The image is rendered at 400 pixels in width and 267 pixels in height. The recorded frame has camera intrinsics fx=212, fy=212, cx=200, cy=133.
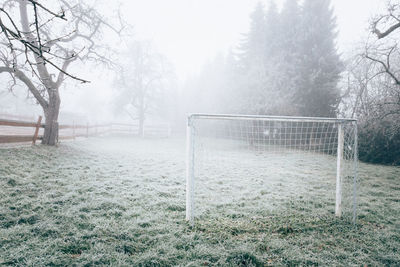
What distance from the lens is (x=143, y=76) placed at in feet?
75.9

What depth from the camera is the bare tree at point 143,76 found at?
22.8 meters

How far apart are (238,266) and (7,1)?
11.7m

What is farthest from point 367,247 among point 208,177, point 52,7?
point 52,7

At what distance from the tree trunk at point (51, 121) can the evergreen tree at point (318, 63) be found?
14467 mm

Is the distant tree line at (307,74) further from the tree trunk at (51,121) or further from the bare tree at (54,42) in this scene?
the tree trunk at (51,121)

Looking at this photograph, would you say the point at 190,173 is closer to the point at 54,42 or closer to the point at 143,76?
the point at 54,42

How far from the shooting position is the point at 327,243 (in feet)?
10.2

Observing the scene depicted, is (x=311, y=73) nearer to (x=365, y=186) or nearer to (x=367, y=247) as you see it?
(x=365, y=186)

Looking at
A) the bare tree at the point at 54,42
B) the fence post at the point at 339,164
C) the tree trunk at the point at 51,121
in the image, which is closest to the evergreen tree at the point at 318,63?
the fence post at the point at 339,164

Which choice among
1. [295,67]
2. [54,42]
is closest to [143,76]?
[54,42]

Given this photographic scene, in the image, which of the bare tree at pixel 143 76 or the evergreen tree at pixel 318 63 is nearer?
the evergreen tree at pixel 318 63

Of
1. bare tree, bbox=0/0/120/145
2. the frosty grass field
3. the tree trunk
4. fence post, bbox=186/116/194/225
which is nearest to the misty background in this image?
bare tree, bbox=0/0/120/145

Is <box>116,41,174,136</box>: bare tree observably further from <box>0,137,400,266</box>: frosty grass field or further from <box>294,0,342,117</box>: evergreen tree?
<box>0,137,400,266</box>: frosty grass field

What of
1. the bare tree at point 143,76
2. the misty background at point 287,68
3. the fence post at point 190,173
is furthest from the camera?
the bare tree at point 143,76
